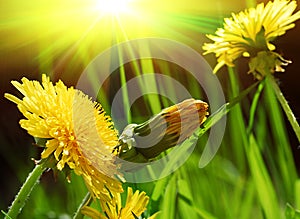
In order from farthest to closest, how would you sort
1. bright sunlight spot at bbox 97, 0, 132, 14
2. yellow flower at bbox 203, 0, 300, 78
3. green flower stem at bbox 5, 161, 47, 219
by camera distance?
bright sunlight spot at bbox 97, 0, 132, 14 < yellow flower at bbox 203, 0, 300, 78 < green flower stem at bbox 5, 161, 47, 219

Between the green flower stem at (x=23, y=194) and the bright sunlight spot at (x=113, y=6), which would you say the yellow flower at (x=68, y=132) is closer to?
the green flower stem at (x=23, y=194)

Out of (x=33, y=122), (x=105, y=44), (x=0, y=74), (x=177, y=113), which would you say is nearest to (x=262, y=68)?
(x=177, y=113)

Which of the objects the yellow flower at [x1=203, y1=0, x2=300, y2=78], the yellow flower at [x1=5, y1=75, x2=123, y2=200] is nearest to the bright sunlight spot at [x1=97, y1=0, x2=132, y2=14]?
the yellow flower at [x1=203, y1=0, x2=300, y2=78]

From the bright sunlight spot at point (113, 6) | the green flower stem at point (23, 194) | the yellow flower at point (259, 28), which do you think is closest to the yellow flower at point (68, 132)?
the green flower stem at point (23, 194)

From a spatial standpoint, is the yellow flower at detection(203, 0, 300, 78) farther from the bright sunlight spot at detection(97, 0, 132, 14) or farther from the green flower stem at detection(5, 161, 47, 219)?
the green flower stem at detection(5, 161, 47, 219)

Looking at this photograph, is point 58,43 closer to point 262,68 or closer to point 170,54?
point 170,54

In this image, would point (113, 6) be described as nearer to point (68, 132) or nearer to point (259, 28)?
point (259, 28)
